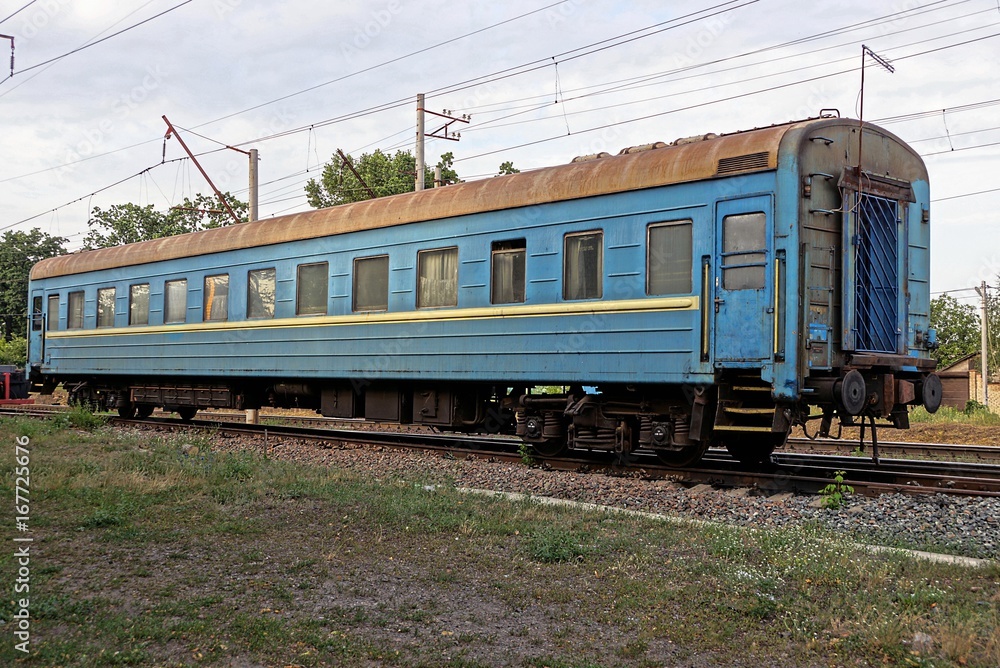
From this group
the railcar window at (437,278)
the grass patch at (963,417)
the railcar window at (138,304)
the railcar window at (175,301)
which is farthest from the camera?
the grass patch at (963,417)

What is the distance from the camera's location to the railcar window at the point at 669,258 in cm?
923

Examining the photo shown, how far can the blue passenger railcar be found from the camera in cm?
870

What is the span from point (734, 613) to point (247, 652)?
2.50 metres

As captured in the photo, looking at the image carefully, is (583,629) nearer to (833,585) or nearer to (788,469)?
(833,585)

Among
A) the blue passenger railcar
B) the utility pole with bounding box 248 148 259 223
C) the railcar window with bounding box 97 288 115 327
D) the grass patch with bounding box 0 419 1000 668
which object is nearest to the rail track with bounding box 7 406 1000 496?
the blue passenger railcar

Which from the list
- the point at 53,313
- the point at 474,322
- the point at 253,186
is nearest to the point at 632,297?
the point at 474,322

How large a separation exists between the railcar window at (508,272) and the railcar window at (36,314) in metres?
13.2

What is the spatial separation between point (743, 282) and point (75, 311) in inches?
578

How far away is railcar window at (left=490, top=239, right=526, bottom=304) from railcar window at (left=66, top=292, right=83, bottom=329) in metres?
11.1

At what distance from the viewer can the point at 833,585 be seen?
17.0 ft

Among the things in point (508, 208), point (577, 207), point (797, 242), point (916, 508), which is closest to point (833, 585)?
point (916, 508)

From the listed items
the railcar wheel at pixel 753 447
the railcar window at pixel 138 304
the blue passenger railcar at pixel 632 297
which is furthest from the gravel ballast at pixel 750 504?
the railcar window at pixel 138 304

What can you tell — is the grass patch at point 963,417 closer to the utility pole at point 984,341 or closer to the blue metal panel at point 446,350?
the utility pole at point 984,341

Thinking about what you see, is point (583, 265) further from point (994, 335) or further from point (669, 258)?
point (994, 335)
